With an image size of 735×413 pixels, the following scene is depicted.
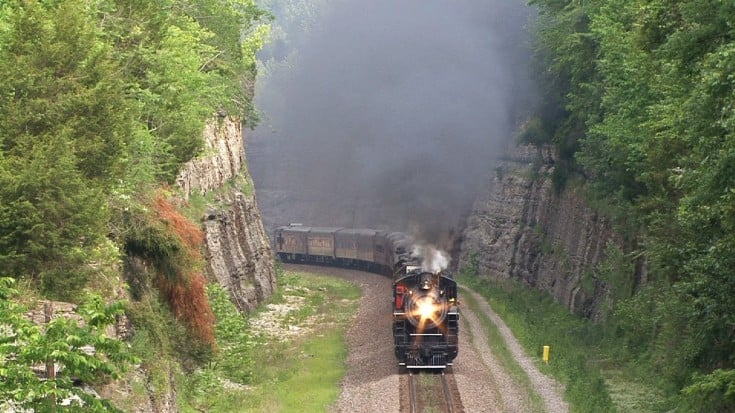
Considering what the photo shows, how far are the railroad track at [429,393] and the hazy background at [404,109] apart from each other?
1636 centimetres

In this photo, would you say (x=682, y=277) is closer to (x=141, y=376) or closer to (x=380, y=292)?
(x=141, y=376)

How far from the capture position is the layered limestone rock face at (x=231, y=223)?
39688 millimetres

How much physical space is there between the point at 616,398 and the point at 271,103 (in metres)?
71.5

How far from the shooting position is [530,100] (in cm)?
6000

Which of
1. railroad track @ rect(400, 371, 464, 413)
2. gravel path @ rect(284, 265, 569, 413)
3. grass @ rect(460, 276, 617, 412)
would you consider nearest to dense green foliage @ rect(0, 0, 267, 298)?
gravel path @ rect(284, 265, 569, 413)

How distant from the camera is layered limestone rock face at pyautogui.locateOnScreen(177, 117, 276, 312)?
39.7 metres

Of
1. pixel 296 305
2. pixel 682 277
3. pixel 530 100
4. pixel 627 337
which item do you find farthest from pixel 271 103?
pixel 682 277

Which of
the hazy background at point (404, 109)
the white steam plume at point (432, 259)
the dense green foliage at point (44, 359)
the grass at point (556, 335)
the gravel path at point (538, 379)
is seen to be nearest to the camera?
the dense green foliage at point (44, 359)

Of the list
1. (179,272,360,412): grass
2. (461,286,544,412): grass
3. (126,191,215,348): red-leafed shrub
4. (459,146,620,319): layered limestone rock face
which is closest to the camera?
(126,191,215,348): red-leafed shrub

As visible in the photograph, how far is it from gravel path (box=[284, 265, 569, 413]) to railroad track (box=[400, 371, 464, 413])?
224 millimetres

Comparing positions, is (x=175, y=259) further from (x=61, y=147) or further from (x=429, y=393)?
(x=429, y=393)

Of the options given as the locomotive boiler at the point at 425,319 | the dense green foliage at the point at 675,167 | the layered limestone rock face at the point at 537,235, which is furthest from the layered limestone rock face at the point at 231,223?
the dense green foliage at the point at 675,167

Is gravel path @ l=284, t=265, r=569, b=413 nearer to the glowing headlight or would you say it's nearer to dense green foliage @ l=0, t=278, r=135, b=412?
the glowing headlight

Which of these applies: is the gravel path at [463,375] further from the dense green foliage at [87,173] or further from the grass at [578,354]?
the dense green foliage at [87,173]
